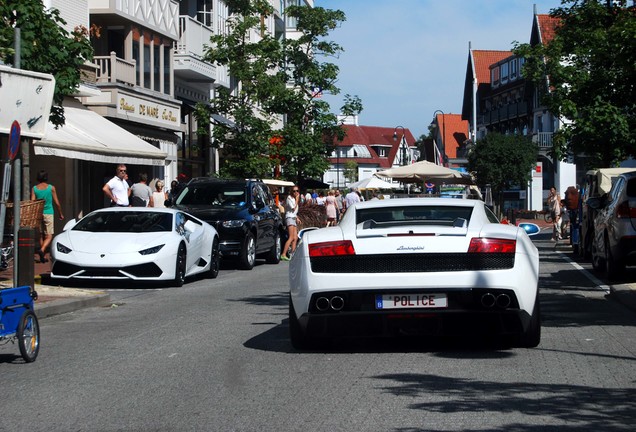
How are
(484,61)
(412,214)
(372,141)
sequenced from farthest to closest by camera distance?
(372,141) → (484,61) → (412,214)

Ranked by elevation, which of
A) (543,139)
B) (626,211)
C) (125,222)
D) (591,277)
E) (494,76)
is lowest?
(591,277)

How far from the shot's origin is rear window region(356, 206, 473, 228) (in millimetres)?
10430

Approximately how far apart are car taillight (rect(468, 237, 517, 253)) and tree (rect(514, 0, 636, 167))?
19.2m

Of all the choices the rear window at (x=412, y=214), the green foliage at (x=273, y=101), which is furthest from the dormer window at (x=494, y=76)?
the rear window at (x=412, y=214)

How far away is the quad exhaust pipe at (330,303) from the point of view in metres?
9.16

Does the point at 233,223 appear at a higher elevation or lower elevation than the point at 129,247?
higher

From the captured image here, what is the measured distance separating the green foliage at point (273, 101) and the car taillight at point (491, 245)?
2975cm

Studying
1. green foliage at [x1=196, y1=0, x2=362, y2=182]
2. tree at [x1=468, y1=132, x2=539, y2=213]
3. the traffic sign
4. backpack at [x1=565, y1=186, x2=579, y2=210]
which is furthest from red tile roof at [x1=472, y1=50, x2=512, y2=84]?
the traffic sign

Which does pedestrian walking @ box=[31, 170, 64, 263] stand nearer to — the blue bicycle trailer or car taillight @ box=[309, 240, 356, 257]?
the blue bicycle trailer

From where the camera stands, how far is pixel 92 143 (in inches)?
1013

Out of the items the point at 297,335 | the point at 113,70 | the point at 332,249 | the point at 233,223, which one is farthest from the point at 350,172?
the point at 332,249

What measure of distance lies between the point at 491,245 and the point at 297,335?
1807mm

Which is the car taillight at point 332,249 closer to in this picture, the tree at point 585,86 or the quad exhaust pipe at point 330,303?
the quad exhaust pipe at point 330,303

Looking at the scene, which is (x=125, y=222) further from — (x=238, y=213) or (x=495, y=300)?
(x=495, y=300)
